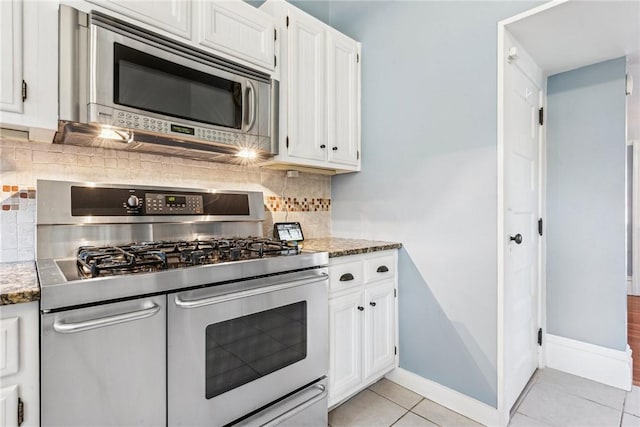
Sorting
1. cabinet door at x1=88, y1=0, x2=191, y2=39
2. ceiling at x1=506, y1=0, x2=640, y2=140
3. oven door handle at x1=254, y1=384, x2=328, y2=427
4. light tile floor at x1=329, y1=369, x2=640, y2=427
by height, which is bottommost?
light tile floor at x1=329, y1=369, x2=640, y2=427

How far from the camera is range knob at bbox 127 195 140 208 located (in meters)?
1.57

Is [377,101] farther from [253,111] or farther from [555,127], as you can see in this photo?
[555,127]

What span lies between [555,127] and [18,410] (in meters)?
3.21

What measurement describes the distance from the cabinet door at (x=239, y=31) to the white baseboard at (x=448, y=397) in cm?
207

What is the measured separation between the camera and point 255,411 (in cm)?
137

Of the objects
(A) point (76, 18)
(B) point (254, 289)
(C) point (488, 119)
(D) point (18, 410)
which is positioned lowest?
(D) point (18, 410)

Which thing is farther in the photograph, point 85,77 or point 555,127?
point 555,127

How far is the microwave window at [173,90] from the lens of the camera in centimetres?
135

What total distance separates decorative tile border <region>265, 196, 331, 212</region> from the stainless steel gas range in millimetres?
401

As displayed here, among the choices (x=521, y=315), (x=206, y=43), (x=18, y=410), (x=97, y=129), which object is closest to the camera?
(x=18, y=410)

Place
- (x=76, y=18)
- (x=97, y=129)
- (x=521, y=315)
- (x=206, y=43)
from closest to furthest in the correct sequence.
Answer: (x=76, y=18)
(x=97, y=129)
(x=206, y=43)
(x=521, y=315)

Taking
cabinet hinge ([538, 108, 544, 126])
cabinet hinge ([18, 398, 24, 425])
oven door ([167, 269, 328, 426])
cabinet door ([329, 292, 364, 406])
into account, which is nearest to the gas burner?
oven door ([167, 269, 328, 426])

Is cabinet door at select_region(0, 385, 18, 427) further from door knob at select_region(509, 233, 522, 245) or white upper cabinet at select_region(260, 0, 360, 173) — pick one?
door knob at select_region(509, 233, 522, 245)

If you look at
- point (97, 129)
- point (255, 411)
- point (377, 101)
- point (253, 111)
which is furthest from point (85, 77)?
point (377, 101)
